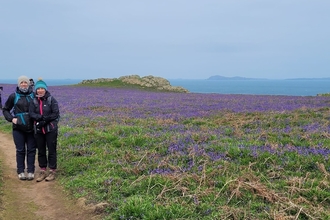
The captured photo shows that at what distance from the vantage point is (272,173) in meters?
7.73

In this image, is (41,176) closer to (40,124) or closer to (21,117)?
(40,124)

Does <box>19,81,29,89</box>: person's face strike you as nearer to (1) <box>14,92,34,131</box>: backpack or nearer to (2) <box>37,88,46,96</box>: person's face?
(1) <box>14,92,34,131</box>: backpack

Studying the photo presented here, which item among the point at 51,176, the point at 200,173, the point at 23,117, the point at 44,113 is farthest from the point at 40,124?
the point at 200,173

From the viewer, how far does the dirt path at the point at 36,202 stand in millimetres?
6742

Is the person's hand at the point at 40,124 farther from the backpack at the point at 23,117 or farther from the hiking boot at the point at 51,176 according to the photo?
→ the hiking boot at the point at 51,176

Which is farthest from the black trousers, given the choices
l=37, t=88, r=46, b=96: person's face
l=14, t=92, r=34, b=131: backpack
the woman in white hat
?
l=37, t=88, r=46, b=96: person's face

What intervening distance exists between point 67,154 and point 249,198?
21.6 feet

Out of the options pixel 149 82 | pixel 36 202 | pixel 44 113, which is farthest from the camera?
pixel 149 82

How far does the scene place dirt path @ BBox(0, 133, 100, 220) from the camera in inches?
265

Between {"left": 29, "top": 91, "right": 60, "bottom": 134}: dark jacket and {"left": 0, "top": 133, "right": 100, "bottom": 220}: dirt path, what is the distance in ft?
5.15

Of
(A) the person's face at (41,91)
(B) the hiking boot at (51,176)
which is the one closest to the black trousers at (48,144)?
(B) the hiking boot at (51,176)

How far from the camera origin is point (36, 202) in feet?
24.6

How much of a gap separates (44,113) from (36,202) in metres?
2.47

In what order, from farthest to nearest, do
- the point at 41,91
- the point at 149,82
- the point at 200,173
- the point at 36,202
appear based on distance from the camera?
the point at 149,82 → the point at 41,91 → the point at 200,173 → the point at 36,202
